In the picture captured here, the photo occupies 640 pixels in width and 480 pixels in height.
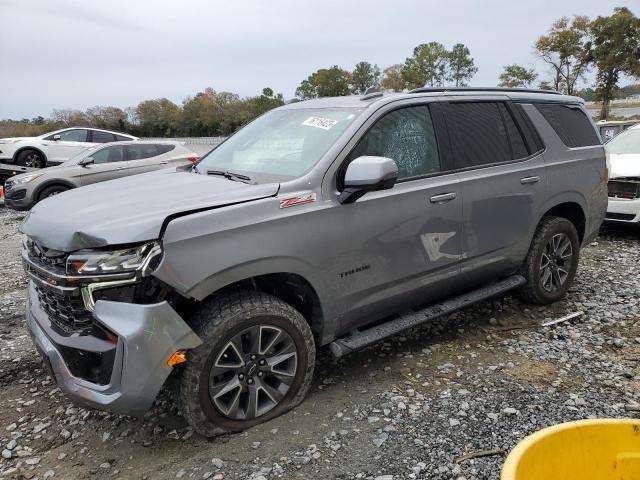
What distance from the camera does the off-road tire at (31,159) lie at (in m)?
14.8

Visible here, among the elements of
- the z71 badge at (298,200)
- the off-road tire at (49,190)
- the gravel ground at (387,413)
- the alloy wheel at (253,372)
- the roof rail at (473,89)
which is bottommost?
the gravel ground at (387,413)

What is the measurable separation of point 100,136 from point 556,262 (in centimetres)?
1376

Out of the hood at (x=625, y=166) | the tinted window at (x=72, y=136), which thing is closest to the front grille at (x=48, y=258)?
the hood at (x=625, y=166)

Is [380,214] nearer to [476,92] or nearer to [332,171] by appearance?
[332,171]

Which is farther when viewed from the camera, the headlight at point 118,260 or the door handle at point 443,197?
the door handle at point 443,197

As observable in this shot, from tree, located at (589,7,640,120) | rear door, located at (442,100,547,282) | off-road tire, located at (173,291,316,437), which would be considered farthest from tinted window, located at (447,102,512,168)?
tree, located at (589,7,640,120)

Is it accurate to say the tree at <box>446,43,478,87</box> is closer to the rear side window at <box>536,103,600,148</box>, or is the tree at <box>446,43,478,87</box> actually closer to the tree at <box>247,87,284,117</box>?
the tree at <box>247,87,284,117</box>

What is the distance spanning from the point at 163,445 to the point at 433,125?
2.76m

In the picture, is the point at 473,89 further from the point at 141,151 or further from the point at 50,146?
the point at 50,146

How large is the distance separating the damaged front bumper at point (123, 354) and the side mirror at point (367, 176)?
1.23 meters

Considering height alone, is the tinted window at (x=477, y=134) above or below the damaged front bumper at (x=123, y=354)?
above

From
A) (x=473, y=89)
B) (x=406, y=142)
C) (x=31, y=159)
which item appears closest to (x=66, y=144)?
(x=31, y=159)

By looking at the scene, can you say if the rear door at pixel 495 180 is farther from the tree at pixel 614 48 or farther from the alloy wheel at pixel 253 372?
the tree at pixel 614 48

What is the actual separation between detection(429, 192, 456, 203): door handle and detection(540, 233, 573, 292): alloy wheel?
4.63 ft
